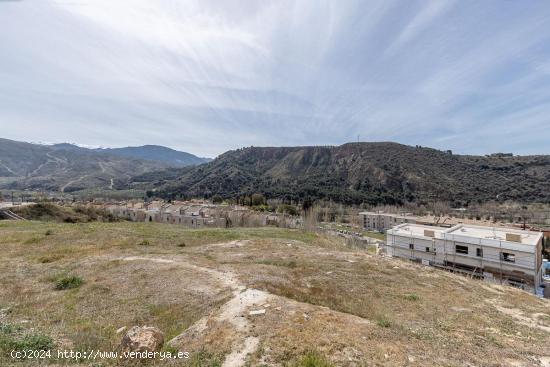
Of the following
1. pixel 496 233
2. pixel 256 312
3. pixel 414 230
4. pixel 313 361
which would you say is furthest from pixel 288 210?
pixel 313 361

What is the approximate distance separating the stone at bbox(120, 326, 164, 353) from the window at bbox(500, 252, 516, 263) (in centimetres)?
3907

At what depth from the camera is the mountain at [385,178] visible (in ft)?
365

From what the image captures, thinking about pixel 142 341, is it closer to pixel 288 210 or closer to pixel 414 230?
pixel 414 230

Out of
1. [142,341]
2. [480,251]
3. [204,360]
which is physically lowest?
[480,251]

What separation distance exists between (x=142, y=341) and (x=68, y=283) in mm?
8112

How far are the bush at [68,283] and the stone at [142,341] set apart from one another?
732cm

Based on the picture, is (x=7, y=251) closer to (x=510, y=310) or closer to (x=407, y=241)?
(x=510, y=310)

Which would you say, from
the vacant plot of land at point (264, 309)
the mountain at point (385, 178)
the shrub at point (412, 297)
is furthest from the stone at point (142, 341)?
the mountain at point (385, 178)

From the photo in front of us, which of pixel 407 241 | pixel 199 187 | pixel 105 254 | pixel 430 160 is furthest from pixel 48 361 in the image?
pixel 430 160

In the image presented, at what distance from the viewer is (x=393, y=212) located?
329ft

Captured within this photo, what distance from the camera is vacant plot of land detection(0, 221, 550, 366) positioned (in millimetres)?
6664

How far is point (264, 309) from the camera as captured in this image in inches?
348

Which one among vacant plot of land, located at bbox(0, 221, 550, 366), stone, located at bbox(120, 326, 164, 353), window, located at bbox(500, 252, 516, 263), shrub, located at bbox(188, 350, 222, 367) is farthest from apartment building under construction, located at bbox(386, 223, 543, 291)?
stone, located at bbox(120, 326, 164, 353)

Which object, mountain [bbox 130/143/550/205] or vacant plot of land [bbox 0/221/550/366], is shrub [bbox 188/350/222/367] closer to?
vacant plot of land [bbox 0/221/550/366]
